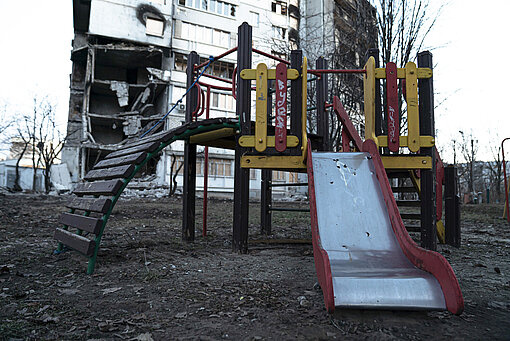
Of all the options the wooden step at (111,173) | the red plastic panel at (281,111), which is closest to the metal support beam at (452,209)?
the red plastic panel at (281,111)

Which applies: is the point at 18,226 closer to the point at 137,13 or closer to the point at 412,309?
the point at 412,309

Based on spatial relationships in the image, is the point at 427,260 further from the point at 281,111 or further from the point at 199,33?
the point at 199,33

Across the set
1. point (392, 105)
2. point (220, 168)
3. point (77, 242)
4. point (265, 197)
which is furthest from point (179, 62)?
point (77, 242)

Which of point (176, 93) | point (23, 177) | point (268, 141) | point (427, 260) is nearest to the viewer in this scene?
point (427, 260)

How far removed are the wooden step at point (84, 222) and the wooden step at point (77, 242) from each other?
0.10 meters

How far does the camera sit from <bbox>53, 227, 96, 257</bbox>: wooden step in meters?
3.58

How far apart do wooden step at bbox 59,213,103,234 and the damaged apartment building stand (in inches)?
877

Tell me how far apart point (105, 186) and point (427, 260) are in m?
3.00

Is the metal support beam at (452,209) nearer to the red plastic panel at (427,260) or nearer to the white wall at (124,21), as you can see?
the red plastic panel at (427,260)

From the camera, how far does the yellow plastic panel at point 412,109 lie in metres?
4.55

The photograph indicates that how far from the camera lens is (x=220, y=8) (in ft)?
97.3

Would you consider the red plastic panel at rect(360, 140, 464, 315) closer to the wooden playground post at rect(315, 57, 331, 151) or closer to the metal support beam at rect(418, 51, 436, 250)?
the metal support beam at rect(418, 51, 436, 250)

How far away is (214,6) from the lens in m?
29.4

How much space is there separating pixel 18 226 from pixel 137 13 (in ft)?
76.8
